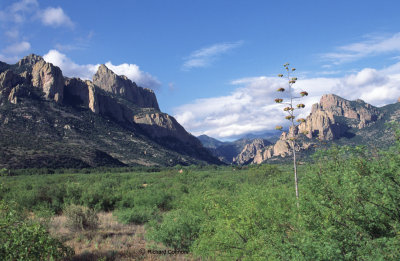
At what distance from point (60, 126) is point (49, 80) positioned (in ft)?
157

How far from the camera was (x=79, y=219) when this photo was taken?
47.9 ft

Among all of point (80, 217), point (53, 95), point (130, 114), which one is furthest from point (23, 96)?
point (80, 217)

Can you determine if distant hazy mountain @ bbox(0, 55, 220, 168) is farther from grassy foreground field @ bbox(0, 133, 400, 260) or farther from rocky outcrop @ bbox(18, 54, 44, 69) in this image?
grassy foreground field @ bbox(0, 133, 400, 260)

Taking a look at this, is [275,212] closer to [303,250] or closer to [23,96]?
[303,250]

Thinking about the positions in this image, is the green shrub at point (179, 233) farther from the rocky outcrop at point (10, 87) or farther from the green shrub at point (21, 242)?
the rocky outcrop at point (10, 87)

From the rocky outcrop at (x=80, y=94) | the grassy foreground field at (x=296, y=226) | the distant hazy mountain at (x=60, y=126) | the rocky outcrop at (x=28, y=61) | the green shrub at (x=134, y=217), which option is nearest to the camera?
the grassy foreground field at (x=296, y=226)

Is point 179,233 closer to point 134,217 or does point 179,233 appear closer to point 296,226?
point 296,226

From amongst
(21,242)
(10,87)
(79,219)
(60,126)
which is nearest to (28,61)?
(10,87)

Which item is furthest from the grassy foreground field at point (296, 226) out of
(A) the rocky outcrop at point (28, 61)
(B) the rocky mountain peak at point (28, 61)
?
(B) the rocky mountain peak at point (28, 61)

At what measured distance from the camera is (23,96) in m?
122

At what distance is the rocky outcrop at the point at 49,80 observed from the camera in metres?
140

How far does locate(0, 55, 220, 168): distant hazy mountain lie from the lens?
82250 mm

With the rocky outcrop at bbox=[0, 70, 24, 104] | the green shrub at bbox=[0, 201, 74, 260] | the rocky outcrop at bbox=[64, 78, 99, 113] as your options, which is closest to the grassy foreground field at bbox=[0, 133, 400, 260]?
the green shrub at bbox=[0, 201, 74, 260]

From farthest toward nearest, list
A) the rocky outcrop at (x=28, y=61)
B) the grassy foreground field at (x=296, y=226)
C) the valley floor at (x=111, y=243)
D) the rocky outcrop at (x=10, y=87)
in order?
the rocky outcrop at (x=28, y=61), the rocky outcrop at (x=10, y=87), the valley floor at (x=111, y=243), the grassy foreground field at (x=296, y=226)
